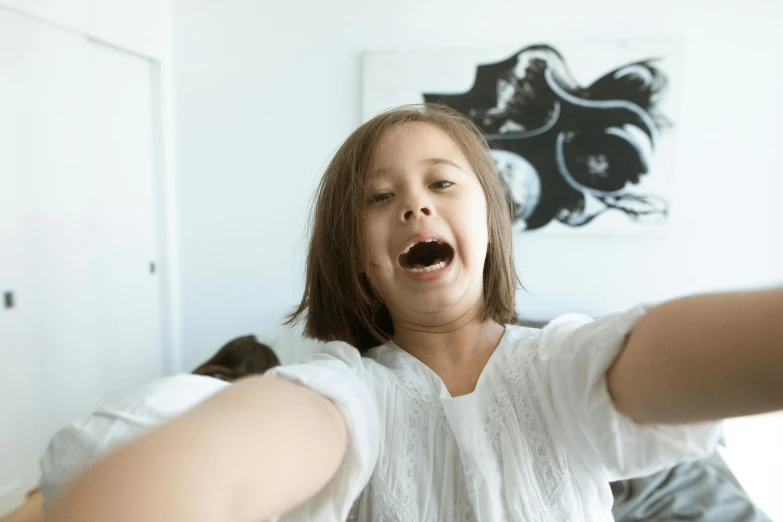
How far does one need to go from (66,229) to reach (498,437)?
2.00m

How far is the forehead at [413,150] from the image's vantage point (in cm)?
57

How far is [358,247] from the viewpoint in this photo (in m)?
0.58

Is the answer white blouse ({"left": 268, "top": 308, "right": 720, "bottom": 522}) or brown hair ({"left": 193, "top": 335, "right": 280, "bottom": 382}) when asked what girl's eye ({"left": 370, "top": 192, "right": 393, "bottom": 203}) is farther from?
brown hair ({"left": 193, "top": 335, "right": 280, "bottom": 382})

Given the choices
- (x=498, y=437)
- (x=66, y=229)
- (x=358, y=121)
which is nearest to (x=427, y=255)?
(x=498, y=437)

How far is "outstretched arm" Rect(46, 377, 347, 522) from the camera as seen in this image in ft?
0.83

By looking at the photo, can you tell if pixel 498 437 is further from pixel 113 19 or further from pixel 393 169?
pixel 113 19

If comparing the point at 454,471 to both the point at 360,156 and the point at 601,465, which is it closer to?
the point at 601,465

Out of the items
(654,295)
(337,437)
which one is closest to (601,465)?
(337,437)

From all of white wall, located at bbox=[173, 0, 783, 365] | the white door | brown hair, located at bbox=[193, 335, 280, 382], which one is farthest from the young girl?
the white door

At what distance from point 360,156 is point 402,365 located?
0.26 metres

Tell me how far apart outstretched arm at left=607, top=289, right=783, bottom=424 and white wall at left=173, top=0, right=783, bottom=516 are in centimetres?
178

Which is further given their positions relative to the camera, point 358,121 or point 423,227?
point 358,121

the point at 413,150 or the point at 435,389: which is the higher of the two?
the point at 413,150

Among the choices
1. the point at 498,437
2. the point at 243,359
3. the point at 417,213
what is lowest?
the point at 243,359
